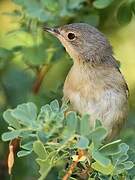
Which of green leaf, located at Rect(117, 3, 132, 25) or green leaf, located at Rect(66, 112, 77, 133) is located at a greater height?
green leaf, located at Rect(66, 112, 77, 133)

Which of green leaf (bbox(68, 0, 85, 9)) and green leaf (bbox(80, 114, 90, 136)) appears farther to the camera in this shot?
green leaf (bbox(68, 0, 85, 9))

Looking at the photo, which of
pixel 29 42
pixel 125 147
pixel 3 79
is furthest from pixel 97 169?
pixel 3 79

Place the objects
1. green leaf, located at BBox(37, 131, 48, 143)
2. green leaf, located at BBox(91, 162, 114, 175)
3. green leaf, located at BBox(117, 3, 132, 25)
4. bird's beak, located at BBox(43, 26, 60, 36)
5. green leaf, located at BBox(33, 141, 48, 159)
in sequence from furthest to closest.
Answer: green leaf, located at BBox(117, 3, 132, 25) → bird's beak, located at BBox(43, 26, 60, 36) → green leaf, located at BBox(91, 162, 114, 175) → green leaf, located at BBox(33, 141, 48, 159) → green leaf, located at BBox(37, 131, 48, 143)

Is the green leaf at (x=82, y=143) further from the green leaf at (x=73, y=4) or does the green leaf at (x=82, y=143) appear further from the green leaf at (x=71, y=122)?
the green leaf at (x=73, y=4)

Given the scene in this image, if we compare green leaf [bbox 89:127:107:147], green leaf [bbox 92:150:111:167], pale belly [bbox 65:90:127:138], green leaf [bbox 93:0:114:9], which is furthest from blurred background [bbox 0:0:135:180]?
green leaf [bbox 89:127:107:147]

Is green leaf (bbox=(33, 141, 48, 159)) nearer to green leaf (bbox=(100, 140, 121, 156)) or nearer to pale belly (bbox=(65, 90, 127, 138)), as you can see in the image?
→ green leaf (bbox=(100, 140, 121, 156))

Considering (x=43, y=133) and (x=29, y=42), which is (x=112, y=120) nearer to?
(x=29, y=42)

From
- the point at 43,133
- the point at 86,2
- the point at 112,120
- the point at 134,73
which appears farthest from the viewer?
the point at 134,73

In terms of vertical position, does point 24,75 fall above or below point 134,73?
above
